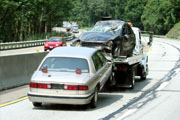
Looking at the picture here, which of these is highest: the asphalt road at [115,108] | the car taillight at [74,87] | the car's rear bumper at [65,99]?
the car taillight at [74,87]

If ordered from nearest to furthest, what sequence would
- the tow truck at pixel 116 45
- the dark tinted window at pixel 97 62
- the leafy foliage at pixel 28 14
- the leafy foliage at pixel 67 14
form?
the dark tinted window at pixel 97 62 → the tow truck at pixel 116 45 → the leafy foliage at pixel 28 14 → the leafy foliage at pixel 67 14

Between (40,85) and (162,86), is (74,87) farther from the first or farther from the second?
(162,86)

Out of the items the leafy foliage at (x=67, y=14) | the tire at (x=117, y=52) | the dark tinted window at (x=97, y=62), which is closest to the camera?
the dark tinted window at (x=97, y=62)

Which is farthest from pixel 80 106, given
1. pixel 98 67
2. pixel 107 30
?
pixel 107 30

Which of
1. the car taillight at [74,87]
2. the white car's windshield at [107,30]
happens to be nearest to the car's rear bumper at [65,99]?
the car taillight at [74,87]

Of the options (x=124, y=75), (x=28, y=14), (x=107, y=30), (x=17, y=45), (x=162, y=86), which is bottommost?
(x=17, y=45)

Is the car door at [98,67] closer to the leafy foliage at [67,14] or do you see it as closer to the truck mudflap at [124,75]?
the truck mudflap at [124,75]

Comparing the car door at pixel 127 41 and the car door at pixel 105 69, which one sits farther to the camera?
the car door at pixel 127 41

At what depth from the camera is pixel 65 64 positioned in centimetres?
1026

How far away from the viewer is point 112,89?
14.1 meters

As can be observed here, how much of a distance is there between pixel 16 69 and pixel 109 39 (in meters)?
3.59

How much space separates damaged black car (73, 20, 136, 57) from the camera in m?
13.1

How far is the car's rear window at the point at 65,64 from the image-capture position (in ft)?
33.2

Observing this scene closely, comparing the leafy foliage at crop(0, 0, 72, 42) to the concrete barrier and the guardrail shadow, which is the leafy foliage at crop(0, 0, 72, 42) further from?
the guardrail shadow
